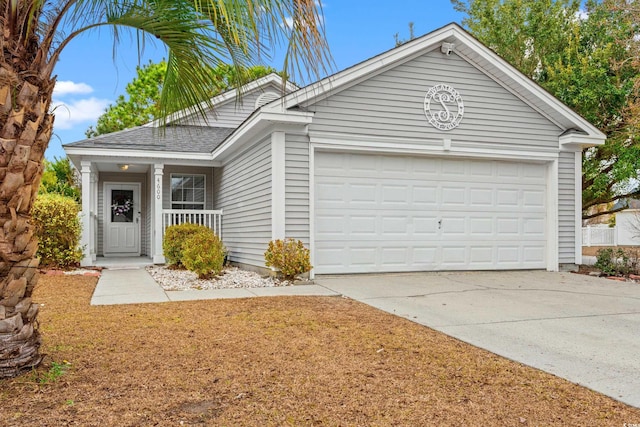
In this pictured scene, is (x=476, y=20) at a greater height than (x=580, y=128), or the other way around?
(x=476, y=20)

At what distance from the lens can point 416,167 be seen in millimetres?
9898

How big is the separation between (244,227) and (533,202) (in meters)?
6.15

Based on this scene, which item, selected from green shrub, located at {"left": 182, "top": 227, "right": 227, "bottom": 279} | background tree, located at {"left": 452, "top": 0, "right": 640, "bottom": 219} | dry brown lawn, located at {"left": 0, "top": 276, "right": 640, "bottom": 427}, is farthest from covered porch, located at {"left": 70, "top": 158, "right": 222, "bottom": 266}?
background tree, located at {"left": 452, "top": 0, "right": 640, "bottom": 219}

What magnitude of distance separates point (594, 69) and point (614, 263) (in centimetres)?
624

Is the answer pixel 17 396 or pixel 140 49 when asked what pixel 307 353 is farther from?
pixel 140 49

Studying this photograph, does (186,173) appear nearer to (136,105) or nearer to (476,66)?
(476,66)

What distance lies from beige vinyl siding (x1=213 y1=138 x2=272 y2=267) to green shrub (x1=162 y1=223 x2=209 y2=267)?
97cm

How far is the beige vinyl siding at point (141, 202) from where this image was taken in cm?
1485

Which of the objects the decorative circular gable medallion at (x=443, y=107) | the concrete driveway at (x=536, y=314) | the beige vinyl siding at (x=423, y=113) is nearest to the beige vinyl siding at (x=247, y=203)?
the beige vinyl siding at (x=423, y=113)

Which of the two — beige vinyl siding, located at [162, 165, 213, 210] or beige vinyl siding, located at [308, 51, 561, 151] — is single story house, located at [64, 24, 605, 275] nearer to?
beige vinyl siding, located at [308, 51, 561, 151]

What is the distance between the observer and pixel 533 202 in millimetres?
10641

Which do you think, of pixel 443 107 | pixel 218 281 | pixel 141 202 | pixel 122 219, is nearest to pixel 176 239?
pixel 218 281

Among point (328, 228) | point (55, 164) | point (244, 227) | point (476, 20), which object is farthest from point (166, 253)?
point (476, 20)

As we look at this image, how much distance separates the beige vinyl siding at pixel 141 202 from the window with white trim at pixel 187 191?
4.12 feet
